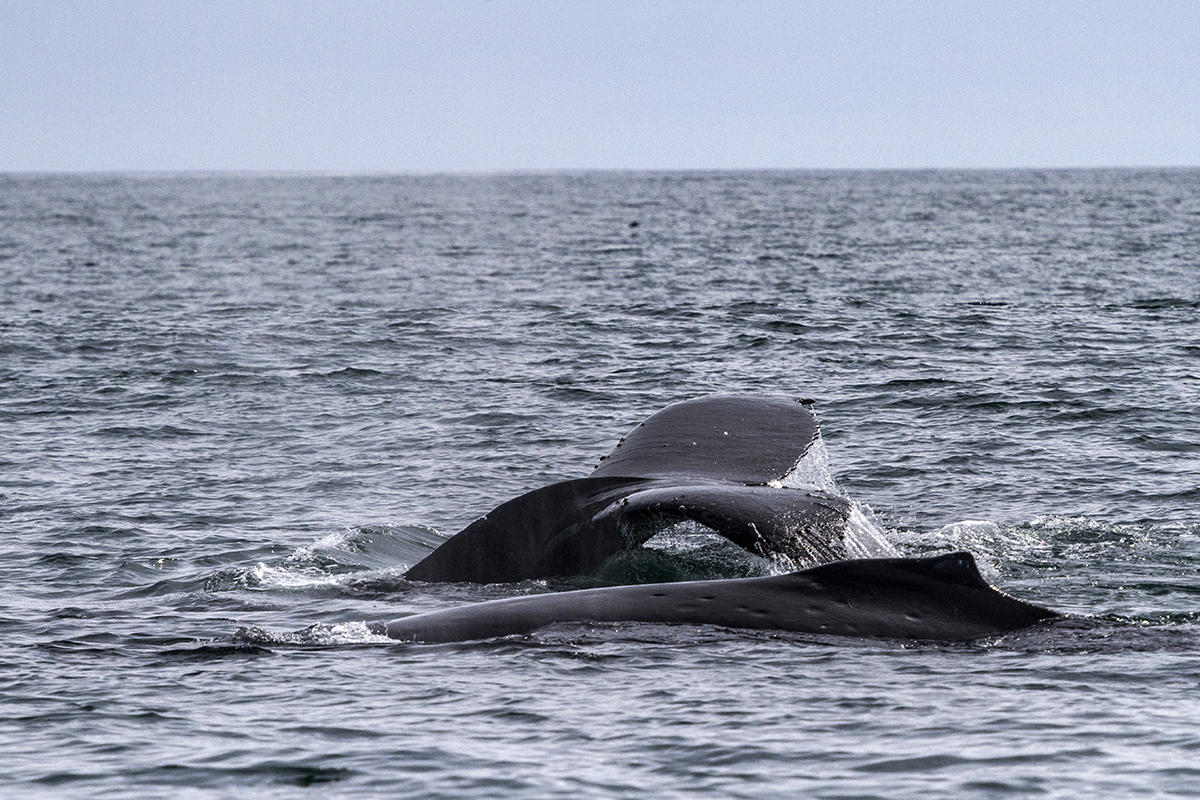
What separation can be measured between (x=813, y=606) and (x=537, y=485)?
613 cm

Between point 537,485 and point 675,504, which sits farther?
point 537,485

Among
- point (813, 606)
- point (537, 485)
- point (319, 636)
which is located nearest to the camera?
point (813, 606)

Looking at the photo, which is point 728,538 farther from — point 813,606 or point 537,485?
point 537,485

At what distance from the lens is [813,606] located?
7707 mm

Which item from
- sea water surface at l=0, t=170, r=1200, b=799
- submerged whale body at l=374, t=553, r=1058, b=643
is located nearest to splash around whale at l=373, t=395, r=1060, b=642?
submerged whale body at l=374, t=553, r=1058, b=643

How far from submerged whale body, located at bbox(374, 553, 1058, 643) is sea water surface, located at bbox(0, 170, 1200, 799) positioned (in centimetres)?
9

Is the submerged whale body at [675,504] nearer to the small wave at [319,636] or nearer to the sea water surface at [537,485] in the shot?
the sea water surface at [537,485]

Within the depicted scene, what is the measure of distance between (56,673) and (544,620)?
99.2 inches

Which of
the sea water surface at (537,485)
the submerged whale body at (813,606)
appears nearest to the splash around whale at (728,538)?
the submerged whale body at (813,606)

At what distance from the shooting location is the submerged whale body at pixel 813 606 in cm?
752

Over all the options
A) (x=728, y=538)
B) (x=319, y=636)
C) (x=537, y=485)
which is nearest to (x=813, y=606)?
(x=728, y=538)

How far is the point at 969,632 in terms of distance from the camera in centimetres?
761

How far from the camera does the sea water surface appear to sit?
6.70 metres

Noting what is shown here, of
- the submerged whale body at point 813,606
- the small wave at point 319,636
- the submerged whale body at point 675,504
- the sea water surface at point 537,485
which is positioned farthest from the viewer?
the small wave at point 319,636
